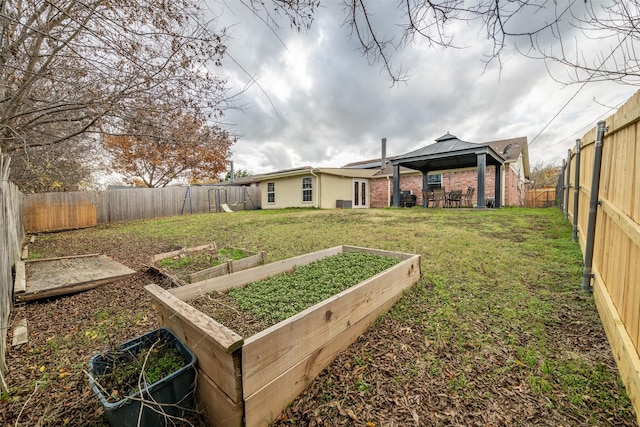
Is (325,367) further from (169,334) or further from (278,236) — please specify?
(278,236)

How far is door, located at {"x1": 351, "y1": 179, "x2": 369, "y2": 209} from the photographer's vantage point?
53.1 feet

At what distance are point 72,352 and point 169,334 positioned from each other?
125cm

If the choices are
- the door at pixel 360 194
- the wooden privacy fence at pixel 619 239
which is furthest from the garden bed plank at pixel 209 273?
the door at pixel 360 194

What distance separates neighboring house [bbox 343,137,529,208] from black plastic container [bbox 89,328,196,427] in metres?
13.4

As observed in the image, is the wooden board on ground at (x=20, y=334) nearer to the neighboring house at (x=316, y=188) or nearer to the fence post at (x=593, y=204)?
the fence post at (x=593, y=204)

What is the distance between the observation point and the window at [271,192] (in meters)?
16.7

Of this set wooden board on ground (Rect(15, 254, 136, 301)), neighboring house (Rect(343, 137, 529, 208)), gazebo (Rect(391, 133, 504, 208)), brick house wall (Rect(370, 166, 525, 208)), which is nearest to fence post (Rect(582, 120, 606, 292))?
wooden board on ground (Rect(15, 254, 136, 301))

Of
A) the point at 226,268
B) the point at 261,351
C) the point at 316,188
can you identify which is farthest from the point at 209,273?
the point at 316,188

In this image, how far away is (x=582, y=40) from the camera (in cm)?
254

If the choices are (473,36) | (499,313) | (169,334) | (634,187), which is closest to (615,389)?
(499,313)

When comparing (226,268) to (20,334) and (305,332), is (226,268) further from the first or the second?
(305,332)

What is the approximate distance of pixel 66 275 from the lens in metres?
3.67

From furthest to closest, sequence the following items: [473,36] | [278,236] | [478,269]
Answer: [278,236] < [478,269] < [473,36]

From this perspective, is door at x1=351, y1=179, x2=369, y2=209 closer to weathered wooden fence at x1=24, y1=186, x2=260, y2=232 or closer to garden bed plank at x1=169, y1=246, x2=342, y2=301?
Answer: weathered wooden fence at x1=24, y1=186, x2=260, y2=232
